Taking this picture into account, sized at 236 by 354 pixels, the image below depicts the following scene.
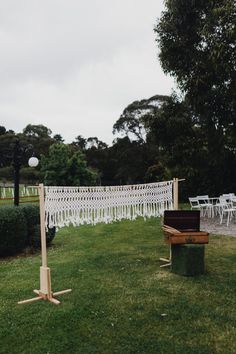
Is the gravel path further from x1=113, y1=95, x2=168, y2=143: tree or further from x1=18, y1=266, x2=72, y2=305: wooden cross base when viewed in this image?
x1=113, y1=95, x2=168, y2=143: tree

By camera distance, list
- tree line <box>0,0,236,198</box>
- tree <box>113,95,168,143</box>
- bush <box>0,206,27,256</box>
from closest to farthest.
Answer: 1. bush <box>0,206,27,256</box>
2. tree line <box>0,0,236,198</box>
3. tree <box>113,95,168,143</box>

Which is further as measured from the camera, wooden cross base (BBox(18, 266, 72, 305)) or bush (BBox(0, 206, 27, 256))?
bush (BBox(0, 206, 27, 256))

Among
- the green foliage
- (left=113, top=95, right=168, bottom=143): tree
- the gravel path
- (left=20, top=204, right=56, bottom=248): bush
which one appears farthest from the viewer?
(left=113, top=95, right=168, bottom=143): tree

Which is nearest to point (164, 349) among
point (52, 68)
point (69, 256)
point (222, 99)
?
point (69, 256)

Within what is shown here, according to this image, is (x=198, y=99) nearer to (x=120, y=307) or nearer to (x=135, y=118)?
(x=120, y=307)

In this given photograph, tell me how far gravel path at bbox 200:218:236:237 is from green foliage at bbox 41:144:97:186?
59.7ft

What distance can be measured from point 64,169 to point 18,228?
71.8 ft

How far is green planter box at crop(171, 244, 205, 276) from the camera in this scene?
577 centimetres

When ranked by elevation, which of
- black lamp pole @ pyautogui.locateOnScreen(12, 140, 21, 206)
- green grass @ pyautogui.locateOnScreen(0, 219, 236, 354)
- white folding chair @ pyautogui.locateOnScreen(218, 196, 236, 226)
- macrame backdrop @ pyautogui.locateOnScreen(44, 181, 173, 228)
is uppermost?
black lamp pole @ pyautogui.locateOnScreen(12, 140, 21, 206)

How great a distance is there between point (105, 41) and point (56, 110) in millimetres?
31529

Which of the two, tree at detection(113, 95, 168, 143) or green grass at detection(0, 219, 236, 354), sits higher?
tree at detection(113, 95, 168, 143)

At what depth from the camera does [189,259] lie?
580 centimetres

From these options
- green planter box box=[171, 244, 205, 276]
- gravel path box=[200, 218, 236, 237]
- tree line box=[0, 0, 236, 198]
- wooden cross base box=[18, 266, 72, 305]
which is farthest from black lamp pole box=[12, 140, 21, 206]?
gravel path box=[200, 218, 236, 237]

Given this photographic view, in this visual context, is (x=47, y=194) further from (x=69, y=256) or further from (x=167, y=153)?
(x=167, y=153)
